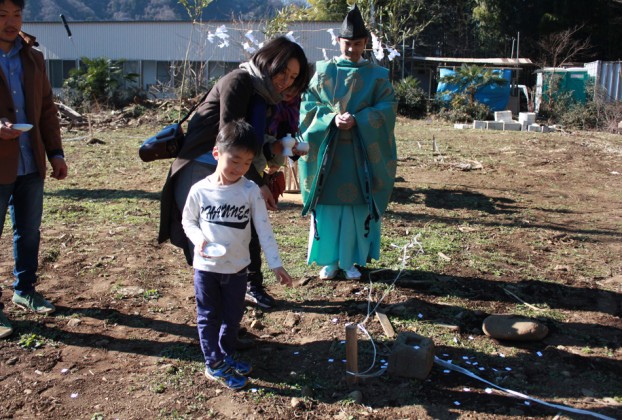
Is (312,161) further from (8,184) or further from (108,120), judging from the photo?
(108,120)

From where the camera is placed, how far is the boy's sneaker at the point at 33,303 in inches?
151

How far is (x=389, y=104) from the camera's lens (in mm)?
4570

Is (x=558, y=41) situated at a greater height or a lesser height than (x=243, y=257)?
greater

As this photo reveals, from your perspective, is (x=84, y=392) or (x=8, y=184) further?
(x=8, y=184)

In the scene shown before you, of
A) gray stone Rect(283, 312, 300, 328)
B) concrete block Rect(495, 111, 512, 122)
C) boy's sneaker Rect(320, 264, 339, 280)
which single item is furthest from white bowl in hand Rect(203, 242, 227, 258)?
concrete block Rect(495, 111, 512, 122)

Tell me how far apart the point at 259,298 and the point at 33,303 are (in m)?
1.41

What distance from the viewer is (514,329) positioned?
3619 mm

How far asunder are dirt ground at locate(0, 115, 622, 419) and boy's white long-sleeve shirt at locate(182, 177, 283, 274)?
25.9 inches

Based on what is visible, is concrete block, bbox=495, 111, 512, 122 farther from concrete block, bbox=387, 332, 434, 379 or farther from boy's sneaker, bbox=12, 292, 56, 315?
boy's sneaker, bbox=12, 292, 56, 315

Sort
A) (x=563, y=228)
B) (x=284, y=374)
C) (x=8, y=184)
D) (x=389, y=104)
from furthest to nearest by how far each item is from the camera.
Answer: (x=563, y=228) → (x=389, y=104) → (x=8, y=184) → (x=284, y=374)

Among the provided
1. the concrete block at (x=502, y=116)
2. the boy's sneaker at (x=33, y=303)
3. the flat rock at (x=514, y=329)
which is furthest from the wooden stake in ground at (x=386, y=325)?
the concrete block at (x=502, y=116)

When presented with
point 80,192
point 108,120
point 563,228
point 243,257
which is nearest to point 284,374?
point 243,257

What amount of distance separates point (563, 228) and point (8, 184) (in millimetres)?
5384

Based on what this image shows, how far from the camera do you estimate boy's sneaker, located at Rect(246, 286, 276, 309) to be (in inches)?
161
